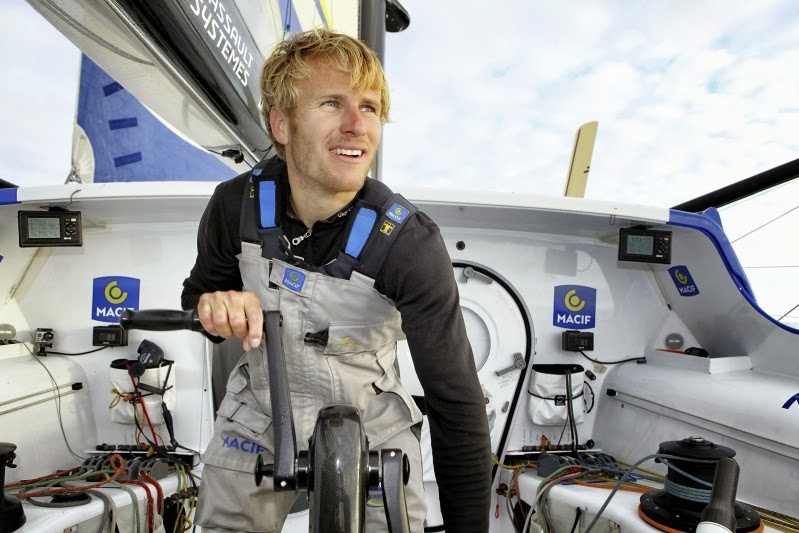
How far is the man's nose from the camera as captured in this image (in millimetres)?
1355

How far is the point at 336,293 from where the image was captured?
1.32m

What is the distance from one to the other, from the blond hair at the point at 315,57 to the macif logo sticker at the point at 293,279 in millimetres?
486

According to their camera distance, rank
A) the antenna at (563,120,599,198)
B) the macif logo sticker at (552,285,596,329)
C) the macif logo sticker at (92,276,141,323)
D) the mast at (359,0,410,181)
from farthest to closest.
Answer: the antenna at (563,120,599,198) → the mast at (359,0,410,181) → the macif logo sticker at (552,285,596,329) → the macif logo sticker at (92,276,141,323)

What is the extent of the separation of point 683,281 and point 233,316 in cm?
249

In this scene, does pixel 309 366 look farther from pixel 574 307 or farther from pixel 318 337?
pixel 574 307

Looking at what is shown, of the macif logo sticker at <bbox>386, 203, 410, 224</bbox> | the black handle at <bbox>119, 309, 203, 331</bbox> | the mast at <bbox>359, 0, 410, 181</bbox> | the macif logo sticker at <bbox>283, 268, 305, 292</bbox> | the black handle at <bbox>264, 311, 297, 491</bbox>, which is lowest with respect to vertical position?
the black handle at <bbox>264, 311, 297, 491</bbox>

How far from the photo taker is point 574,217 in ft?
7.97

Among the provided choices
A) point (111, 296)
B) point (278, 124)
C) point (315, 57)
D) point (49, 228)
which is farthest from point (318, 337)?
point (111, 296)

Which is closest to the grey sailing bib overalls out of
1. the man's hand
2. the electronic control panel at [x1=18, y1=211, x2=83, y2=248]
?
the man's hand

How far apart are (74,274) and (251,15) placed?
1509mm

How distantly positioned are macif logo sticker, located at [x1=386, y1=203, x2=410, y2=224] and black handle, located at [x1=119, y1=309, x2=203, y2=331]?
61 cm

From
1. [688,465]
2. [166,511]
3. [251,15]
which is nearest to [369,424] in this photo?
[688,465]

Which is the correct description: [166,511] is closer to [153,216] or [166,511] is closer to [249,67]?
[153,216]

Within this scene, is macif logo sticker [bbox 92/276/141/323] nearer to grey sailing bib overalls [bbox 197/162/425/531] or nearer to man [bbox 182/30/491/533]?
man [bbox 182/30/491/533]
